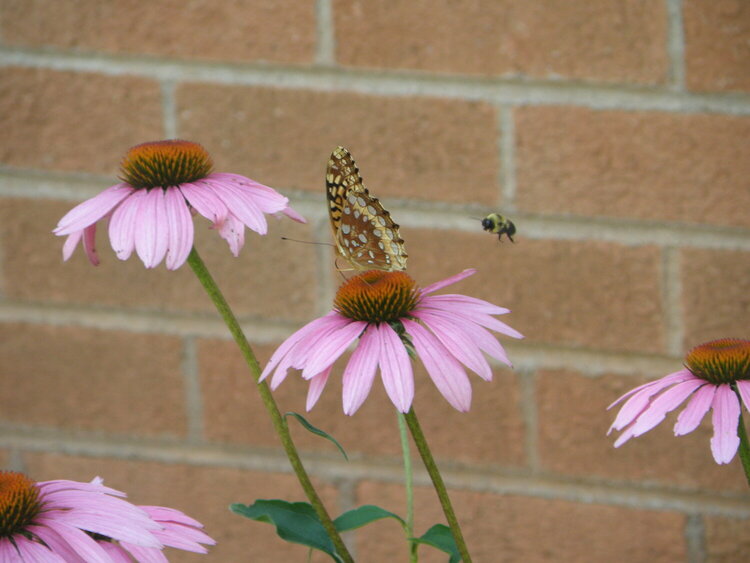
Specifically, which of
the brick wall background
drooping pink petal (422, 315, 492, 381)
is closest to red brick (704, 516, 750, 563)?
the brick wall background

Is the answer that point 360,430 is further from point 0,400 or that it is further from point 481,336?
point 481,336

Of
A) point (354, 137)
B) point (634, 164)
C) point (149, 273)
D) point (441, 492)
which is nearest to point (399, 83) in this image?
point (354, 137)

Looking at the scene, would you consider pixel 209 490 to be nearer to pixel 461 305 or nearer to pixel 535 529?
pixel 535 529

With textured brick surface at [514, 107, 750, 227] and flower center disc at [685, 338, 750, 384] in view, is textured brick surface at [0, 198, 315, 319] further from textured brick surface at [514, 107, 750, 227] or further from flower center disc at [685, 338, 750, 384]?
flower center disc at [685, 338, 750, 384]

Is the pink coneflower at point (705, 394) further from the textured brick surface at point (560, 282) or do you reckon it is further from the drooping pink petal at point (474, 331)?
the textured brick surface at point (560, 282)

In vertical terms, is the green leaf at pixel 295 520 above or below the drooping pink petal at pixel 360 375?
below

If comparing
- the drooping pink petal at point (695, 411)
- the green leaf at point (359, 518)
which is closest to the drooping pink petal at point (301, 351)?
the green leaf at point (359, 518)
